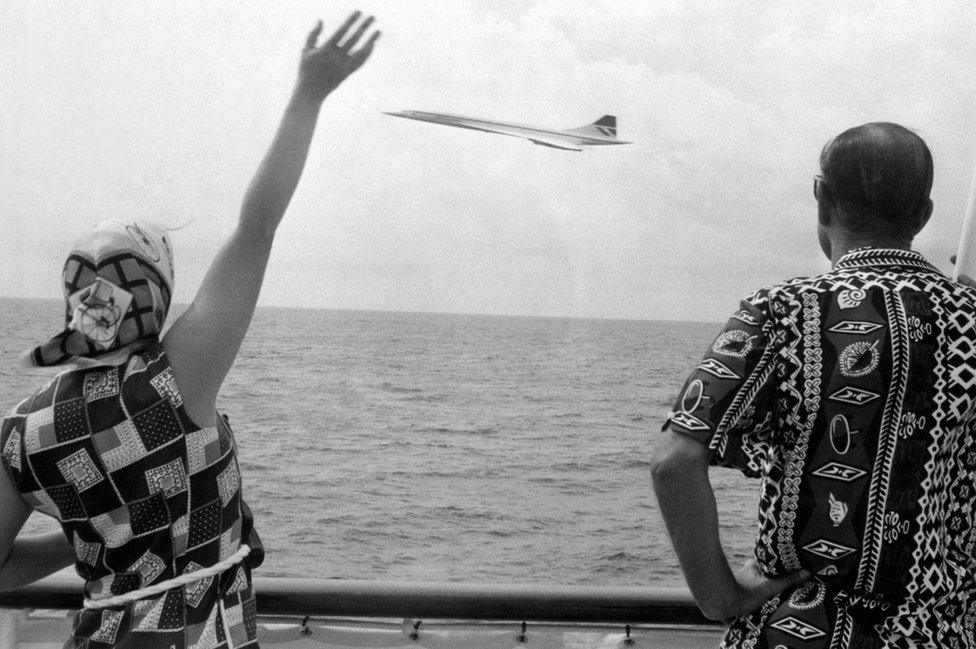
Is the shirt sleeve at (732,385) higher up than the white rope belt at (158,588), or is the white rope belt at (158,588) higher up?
the shirt sleeve at (732,385)

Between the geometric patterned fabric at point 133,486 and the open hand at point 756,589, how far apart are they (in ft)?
1.78

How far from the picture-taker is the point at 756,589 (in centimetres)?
102

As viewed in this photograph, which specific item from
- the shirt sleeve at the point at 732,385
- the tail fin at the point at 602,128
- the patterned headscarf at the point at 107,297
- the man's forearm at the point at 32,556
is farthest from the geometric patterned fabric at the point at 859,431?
the tail fin at the point at 602,128

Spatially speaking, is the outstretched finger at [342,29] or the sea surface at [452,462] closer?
the outstretched finger at [342,29]

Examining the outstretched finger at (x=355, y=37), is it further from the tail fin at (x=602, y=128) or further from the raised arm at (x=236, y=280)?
the tail fin at (x=602, y=128)

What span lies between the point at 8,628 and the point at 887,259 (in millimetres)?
1467

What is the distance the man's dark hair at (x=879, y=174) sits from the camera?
1.00 meters

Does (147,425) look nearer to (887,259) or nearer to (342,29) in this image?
(342,29)

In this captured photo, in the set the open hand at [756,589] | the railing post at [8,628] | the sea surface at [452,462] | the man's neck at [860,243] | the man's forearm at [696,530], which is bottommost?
the sea surface at [452,462]

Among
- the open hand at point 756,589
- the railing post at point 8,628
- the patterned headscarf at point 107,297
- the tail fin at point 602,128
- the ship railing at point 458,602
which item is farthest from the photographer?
the tail fin at point 602,128

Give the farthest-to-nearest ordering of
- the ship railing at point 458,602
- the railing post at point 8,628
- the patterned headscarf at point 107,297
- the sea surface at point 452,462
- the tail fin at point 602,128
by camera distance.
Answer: the tail fin at point 602,128 → the sea surface at point 452,462 → the railing post at point 8,628 → the ship railing at point 458,602 → the patterned headscarf at point 107,297

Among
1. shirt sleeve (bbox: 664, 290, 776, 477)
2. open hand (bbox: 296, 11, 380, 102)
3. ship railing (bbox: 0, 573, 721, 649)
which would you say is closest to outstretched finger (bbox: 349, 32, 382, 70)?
open hand (bbox: 296, 11, 380, 102)

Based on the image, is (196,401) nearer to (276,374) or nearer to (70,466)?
(70,466)

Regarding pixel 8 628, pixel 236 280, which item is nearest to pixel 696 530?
pixel 236 280
